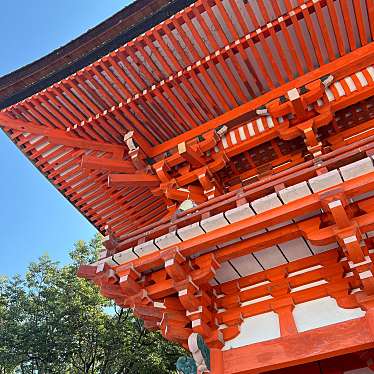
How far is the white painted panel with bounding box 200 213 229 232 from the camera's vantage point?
15.1 ft

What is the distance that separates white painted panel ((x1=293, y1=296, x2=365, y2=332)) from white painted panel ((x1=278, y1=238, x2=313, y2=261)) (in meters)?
0.58

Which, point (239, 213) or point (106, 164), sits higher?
point (106, 164)

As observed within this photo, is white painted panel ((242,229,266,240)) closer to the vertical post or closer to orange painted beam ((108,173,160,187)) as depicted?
the vertical post

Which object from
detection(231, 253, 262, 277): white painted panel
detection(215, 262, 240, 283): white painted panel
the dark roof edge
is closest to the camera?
detection(231, 253, 262, 277): white painted panel

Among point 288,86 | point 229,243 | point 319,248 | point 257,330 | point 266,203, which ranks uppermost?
point 288,86

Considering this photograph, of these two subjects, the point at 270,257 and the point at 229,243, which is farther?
the point at 270,257

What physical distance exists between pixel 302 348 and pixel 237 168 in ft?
10.3

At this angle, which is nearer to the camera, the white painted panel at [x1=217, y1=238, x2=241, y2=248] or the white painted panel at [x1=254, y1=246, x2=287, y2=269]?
the white painted panel at [x1=217, y1=238, x2=241, y2=248]

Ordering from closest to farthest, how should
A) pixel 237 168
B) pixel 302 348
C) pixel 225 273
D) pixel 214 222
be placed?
pixel 302 348
pixel 214 222
pixel 225 273
pixel 237 168

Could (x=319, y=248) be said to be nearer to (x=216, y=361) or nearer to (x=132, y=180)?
(x=216, y=361)

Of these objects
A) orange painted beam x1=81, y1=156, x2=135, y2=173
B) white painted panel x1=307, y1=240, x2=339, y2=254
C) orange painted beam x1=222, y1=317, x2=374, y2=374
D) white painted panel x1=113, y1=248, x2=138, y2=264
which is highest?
orange painted beam x1=81, y1=156, x2=135, y2=173

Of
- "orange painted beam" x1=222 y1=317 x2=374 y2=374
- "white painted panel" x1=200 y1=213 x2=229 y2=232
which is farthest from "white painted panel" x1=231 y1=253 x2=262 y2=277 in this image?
"orange painted beam" x1=222 y1=317 x2=374 y2=374

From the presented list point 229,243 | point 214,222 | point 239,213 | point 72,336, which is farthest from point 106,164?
point 72,336

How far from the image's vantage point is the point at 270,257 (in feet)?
16.3
